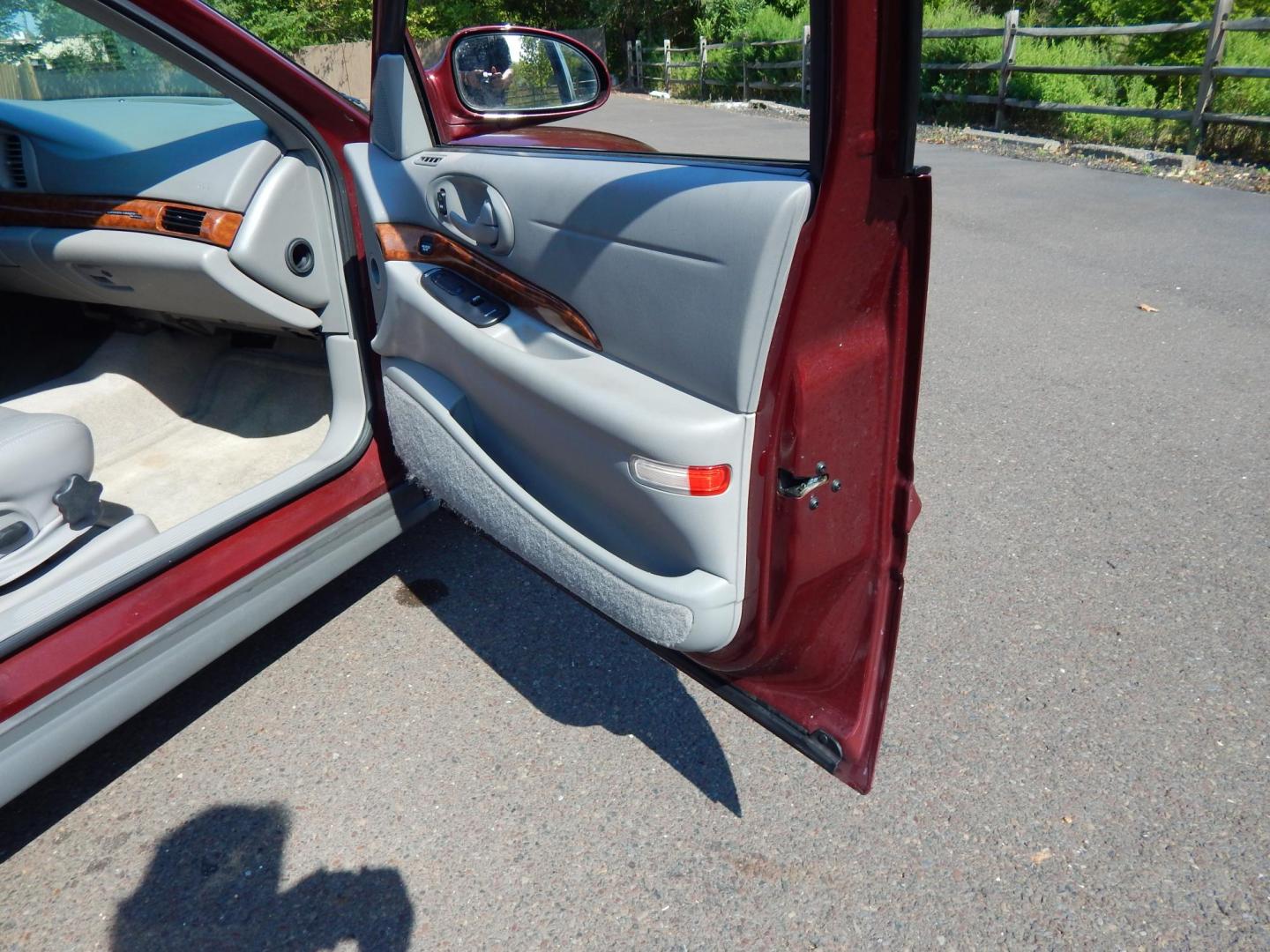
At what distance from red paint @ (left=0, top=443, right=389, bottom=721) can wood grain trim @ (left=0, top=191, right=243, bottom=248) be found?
69cm

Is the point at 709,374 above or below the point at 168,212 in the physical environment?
below

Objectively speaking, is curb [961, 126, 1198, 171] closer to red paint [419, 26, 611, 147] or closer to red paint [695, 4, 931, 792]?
red paint [419, 26, 611, 147]

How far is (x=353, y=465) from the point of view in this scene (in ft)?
7.71

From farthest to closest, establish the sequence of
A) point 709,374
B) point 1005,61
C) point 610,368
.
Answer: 1. point 1005,61
2. point 610,368
3. point 709,374

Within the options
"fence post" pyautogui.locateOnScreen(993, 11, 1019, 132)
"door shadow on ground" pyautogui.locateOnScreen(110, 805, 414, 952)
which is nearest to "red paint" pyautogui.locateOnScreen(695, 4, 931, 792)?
"door shadow on ground" pyautogui.locateOnScreen(110, 805, 414, 952)

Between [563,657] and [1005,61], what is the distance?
485 inches

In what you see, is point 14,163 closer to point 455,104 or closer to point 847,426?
point 455,104

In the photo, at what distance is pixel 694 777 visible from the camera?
7.12 feet

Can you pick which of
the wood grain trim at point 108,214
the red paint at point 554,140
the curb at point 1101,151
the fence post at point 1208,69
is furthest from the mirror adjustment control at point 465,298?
the fence post at point 1208,69

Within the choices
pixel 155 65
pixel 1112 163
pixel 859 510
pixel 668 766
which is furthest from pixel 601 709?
pixel 1112 163

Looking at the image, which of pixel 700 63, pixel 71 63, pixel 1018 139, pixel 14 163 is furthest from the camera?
pixel 1018 139

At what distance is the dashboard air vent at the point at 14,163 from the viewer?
277 centimetres

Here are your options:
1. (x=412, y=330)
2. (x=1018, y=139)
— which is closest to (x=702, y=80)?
(x=412, y=330)

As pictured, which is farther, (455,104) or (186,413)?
(186,413)
